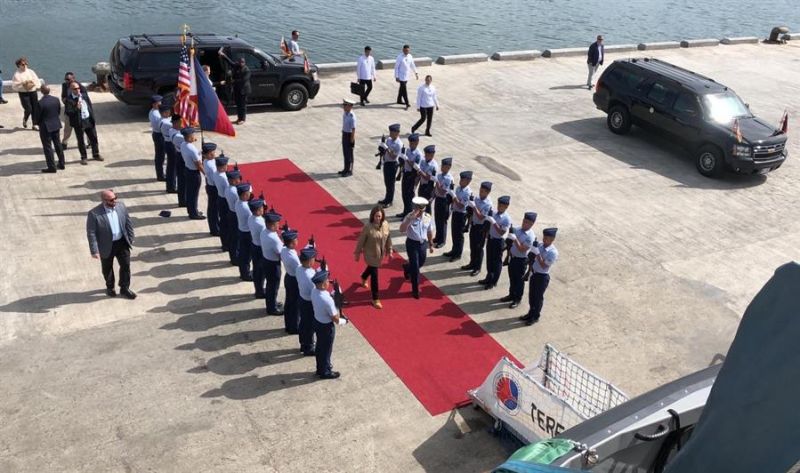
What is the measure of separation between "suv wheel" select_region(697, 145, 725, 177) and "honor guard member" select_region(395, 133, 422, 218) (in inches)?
290

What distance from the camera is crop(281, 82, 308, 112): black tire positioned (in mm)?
19203

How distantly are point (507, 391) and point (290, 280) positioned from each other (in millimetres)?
3255

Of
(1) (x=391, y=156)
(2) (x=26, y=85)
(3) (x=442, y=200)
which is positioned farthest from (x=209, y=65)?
(3) (x=442, y=200)

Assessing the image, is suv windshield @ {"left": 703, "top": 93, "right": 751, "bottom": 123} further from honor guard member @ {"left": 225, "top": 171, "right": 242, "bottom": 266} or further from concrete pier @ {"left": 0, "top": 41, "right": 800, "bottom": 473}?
honor guard member @ {"left": 225, "top": 171, "right": 242, "bottom": 266}

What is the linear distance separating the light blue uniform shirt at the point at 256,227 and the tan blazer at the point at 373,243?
1.40 metres

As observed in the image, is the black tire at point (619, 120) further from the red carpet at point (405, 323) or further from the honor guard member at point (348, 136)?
the red carpet at point (405, 323)

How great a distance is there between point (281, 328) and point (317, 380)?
1.31 metres

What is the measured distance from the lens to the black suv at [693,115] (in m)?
16.8

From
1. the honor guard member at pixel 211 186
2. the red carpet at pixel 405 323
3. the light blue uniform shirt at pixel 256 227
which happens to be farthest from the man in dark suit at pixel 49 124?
the light blue uniform shirt at pixel 256 227

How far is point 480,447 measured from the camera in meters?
8.69

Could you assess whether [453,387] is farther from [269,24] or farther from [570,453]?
[269,24]

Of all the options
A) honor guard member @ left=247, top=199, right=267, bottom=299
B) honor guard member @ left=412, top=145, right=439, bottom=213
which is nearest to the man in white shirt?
honor guard member @ left=412, top=145, right=439, bottom=213

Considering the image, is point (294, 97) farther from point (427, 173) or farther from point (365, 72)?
point (427, 173)

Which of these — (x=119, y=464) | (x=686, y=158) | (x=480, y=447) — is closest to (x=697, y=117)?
(x=686, y=158)
